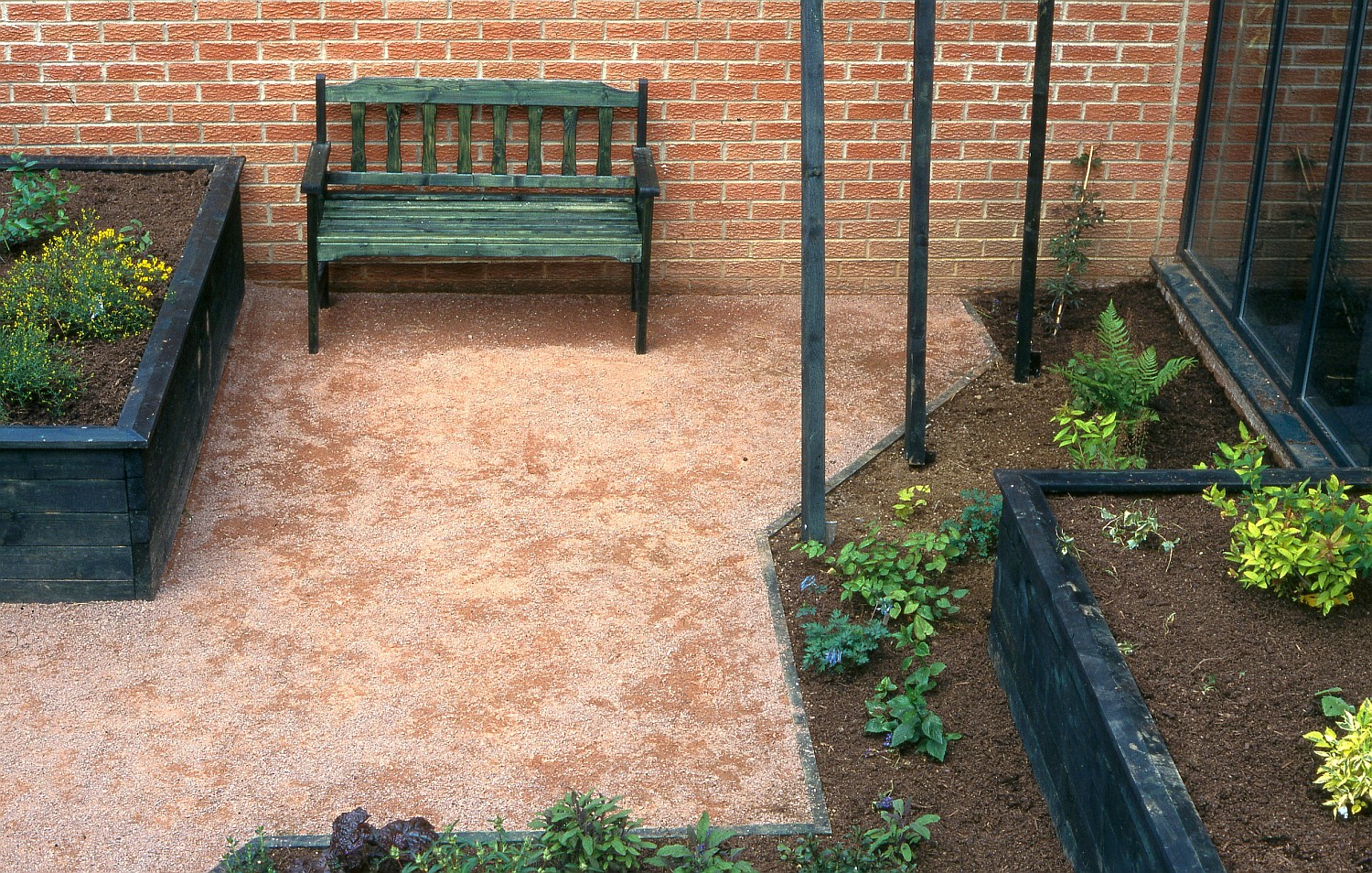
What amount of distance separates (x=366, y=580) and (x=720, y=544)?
1.18 m

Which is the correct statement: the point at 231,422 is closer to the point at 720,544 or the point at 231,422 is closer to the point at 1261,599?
the point at 720,544

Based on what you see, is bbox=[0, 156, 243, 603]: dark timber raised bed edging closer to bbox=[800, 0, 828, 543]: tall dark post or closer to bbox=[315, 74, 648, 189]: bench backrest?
bbox=[315, 74, 648, 189]: bench backrest

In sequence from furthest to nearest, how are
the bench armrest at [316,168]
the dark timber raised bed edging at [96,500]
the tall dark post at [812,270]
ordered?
the bench armrest at [316,168], the tall dark post at [812,270], the dark timber raised bed edging at [96,500]

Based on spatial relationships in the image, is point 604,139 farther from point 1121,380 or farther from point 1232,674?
point 1232,674

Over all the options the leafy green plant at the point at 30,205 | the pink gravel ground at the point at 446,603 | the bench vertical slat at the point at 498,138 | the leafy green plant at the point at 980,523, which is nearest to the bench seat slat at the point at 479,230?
the bench vertical slat at the point at 498,138

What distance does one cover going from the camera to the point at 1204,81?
22.1 feet

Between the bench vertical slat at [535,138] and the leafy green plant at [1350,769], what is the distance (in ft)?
14.5

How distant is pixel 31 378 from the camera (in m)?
4.74

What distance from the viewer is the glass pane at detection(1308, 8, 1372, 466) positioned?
4953 mm

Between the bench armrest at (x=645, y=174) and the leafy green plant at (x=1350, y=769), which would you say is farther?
the bench armrest at (x=645, y=174)

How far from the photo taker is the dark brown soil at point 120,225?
15.7 feet

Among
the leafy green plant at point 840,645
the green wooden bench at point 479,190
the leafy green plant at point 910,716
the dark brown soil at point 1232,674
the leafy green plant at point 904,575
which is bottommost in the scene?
A: the leafy green plant at point 910,716

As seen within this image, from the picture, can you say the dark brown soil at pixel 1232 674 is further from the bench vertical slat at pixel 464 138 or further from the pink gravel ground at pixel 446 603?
the bench vertical slat at pixel 464 138

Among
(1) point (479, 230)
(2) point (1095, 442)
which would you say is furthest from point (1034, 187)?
(1) point (479, 230)
